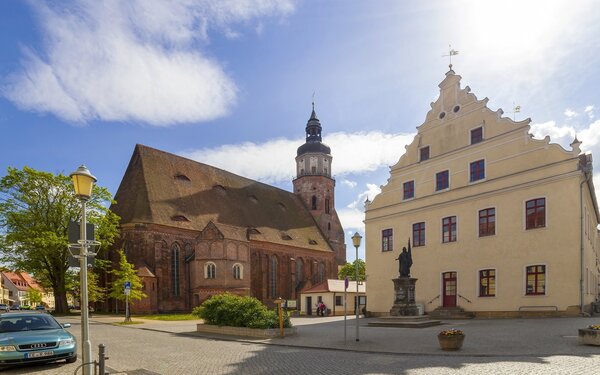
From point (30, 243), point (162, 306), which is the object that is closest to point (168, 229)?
point (162, 306)

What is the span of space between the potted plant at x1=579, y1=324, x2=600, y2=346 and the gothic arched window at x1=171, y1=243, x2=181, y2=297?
35.3 m

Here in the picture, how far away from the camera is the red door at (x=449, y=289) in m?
25.8

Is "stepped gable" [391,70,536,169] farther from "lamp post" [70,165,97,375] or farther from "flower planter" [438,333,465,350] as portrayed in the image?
"lamp post" [70,165,97,375]

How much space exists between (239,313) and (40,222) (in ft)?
81.3

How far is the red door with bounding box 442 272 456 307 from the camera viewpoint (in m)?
25.8

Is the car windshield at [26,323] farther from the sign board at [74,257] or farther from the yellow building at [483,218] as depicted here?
the yellow building at [483,218]

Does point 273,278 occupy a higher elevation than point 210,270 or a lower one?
lower

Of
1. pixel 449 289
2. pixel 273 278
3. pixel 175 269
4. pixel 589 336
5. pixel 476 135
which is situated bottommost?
pixel 273 278

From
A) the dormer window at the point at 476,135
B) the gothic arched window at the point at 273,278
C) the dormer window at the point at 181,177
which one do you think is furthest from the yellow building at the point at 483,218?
the dormer window at the point at 181,177

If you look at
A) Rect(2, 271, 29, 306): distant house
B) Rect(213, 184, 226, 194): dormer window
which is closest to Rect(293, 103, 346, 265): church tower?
Rect(213, 184, 226, 194): dormer window

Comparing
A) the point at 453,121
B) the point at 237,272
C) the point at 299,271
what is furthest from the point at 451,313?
the point at 299,271

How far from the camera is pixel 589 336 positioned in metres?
11.9

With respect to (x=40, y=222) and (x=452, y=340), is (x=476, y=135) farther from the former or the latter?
(x=40, y=222)

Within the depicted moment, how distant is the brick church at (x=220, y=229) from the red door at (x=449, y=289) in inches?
834
